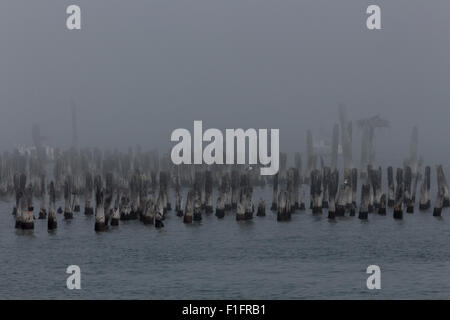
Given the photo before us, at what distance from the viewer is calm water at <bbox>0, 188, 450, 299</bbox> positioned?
40625mm

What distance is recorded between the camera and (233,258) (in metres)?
47.6

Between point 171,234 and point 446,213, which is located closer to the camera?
point 171,234

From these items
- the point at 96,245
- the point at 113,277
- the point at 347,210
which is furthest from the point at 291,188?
the point at 113,277

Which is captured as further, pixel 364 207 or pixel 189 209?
pixel 364 207

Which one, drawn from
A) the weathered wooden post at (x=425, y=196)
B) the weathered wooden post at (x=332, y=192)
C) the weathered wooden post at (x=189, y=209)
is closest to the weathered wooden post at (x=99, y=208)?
the weathered wooden post at (x=189, y=209)

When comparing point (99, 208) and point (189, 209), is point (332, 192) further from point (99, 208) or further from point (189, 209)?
point (99, 208)

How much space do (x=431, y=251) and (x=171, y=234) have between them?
14654mm

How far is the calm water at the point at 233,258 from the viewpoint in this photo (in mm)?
40625

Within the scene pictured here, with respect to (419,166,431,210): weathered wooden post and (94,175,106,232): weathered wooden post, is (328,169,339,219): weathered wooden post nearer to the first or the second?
(419,166,431,210): weathered wooden post

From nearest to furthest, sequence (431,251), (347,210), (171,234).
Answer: (431,251) < (171,234) < (347,210)

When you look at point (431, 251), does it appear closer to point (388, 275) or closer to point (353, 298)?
point (388, 275)

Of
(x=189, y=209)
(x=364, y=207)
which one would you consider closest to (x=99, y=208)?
(x=189, y=209)

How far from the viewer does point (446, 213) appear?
203ft

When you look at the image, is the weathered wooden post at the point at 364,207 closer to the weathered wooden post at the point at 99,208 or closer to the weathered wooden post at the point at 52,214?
the weathered wooden post at the point at 99,208
